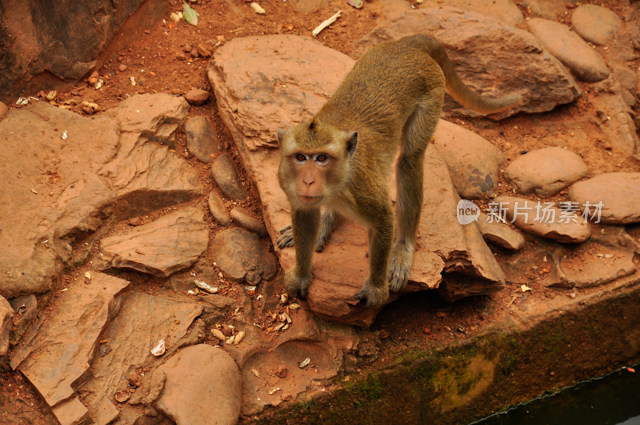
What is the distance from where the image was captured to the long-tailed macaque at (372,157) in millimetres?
4699

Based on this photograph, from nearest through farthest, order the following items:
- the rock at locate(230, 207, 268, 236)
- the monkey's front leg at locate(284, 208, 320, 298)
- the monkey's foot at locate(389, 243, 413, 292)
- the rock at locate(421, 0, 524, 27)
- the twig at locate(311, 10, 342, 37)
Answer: the monkey's front leg at locate(284, 208, 320, 298), the monkey's foot at locate(389, 243, 413, 292), the rock at locate(230, 207, 268, 236), the twig at locate(311, 10, 342, 37), the rock at locate(421, 0, 524, 27)

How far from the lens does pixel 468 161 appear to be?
24.5ft

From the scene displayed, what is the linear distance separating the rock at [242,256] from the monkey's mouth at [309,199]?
1.87m

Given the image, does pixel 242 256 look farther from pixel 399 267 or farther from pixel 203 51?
pixel 203 51

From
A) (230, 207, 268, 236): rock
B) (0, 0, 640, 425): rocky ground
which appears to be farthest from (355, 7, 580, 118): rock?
(230, 207, 268, 236): rock

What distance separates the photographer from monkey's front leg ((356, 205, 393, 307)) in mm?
5145

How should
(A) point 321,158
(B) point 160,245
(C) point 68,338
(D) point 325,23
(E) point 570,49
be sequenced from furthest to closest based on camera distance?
(E) point 570,49
(D) point 325,23
(B) point 160,245
(C) point 68,338
(A) point 321,158

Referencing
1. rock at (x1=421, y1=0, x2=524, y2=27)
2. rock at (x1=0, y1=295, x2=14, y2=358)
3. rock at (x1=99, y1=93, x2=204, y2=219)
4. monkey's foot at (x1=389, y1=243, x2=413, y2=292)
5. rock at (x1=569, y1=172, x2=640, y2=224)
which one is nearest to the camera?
rock at (x1=0, y1=295, x2=14, y2=358)

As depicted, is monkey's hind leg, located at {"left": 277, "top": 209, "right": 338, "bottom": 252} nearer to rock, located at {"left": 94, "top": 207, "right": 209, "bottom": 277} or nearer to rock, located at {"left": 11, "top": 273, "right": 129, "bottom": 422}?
rock, located at {"left": 94, "top": 207, "right": 209, "bottom": 277}

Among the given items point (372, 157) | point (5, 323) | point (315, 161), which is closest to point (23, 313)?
point (5, 323)

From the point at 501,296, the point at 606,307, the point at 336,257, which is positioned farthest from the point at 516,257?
the point at 336,257

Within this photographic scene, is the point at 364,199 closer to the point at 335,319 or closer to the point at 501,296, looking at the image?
the point at 335,319

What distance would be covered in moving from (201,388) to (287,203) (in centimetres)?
189

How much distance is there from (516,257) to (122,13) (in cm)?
517
